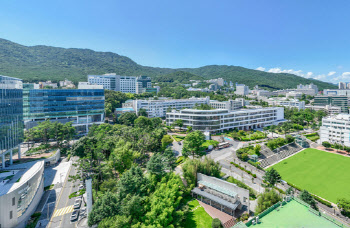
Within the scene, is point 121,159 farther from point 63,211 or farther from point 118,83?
point 118,83

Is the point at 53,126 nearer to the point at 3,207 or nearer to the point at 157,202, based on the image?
the point at 3,207

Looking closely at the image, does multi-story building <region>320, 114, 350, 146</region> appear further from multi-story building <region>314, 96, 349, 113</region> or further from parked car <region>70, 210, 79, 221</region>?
multi-story building <region>314, 96, 349, 113</region>

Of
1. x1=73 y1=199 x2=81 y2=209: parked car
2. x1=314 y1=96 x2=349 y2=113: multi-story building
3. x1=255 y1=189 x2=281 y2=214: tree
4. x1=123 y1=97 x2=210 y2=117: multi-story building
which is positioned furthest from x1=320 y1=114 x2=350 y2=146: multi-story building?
x1=314 y1=96 x2=349 y2=113: multi-story building

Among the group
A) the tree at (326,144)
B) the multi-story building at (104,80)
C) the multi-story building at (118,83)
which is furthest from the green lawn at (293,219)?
the multi-story building at (104,80)

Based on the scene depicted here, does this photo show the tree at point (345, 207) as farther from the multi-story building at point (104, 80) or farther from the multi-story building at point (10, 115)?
the multi-story building at point (104, 80)

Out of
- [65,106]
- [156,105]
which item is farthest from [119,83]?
[65,106]

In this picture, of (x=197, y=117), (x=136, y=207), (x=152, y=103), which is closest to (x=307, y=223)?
(x=136, y=207)
